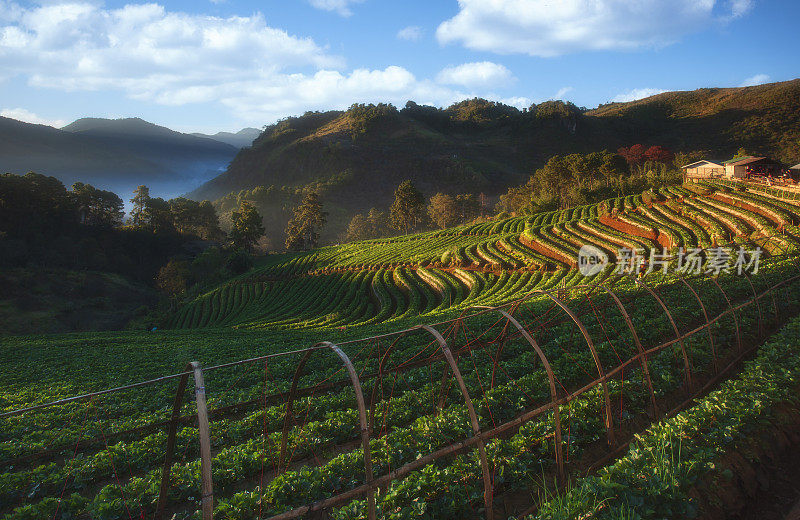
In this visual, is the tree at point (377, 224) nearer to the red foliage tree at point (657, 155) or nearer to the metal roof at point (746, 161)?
the red foliage tree at point (657, 155)

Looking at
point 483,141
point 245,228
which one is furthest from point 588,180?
point 483,141

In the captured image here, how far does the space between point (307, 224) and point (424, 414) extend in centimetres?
8489

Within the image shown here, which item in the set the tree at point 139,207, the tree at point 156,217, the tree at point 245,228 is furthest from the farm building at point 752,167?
the tree at point 139,207

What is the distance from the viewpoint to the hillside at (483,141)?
112 metres

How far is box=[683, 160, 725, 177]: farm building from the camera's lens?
60.0 metres

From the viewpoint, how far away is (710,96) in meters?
140

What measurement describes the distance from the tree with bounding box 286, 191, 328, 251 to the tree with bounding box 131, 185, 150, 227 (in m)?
33.5

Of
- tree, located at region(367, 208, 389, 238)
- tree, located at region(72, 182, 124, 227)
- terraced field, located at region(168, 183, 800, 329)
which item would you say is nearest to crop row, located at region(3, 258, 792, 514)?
terraced field, located at region(168, 183, 800, 329)

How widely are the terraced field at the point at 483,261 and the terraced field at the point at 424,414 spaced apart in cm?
686

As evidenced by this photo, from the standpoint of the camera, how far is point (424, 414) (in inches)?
417

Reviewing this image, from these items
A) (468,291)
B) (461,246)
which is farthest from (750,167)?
(468,291)

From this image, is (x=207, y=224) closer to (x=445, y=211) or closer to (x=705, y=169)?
(x=445, y=211)

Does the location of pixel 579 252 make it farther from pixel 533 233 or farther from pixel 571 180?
pixel 571 180

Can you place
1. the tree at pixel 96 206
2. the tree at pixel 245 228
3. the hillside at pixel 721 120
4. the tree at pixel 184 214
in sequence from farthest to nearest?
the hillside at pixel 721 120
the tree at pixel 184 214
the tree at pixel 245 228
the tree at pixel 96 206
